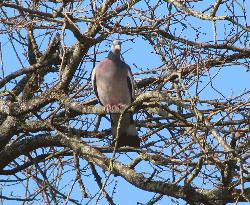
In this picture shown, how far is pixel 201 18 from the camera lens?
4867 mm

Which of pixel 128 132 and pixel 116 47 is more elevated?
pixel 116 47

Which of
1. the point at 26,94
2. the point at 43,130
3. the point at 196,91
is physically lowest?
the point at 196,91

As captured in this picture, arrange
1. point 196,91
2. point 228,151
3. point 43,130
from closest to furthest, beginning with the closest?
1. point 228,151
2. point 196,91
3. point 43,130

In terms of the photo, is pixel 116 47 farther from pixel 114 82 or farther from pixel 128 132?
pixel 128 132

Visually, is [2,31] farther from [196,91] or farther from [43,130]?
[196,91]

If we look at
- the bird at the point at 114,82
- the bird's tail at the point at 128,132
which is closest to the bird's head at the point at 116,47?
the bird at the point at 114,82

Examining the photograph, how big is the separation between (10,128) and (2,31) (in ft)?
2.91

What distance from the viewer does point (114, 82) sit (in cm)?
689

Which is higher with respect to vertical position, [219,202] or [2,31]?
[2,31]

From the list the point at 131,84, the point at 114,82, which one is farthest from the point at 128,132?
Answer: the point at 114,82

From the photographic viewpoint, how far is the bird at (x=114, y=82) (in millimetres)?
6480

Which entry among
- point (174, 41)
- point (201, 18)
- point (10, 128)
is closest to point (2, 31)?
point (10, 128)

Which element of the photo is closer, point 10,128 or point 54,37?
point 10,128

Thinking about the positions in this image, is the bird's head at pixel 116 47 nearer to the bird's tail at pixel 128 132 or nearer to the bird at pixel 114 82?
the bird at pixel 114 82
